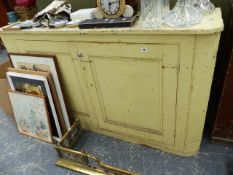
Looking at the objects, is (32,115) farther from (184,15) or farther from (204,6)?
(204,6)

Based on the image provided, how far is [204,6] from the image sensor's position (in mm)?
1181

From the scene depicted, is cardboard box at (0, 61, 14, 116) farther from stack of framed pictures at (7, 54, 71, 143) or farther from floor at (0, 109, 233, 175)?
floor at (0, 109, 233, 175)

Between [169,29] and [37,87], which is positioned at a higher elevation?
[169,29]

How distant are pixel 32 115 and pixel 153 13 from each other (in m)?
1.23

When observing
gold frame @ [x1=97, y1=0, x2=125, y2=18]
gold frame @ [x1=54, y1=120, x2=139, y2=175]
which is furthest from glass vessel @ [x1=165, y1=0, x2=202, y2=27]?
gold frame @ [x1=54, y1=120, x2=139, y2=175]

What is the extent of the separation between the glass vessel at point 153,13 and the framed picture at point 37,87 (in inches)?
33.4

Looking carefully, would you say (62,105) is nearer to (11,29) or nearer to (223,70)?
(11,29)

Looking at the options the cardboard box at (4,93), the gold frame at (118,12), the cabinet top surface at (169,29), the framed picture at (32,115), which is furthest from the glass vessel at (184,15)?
the cardboard box at (4,93)

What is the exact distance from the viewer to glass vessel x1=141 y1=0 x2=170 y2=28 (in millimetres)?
1115

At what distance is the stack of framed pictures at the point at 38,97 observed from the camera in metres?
1.57

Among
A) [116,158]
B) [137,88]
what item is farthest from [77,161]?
[137,88]

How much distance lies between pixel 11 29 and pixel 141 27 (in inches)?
39.0

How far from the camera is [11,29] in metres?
1.54

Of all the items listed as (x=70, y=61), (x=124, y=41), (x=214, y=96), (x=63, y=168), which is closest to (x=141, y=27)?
(x=124, y=41)
